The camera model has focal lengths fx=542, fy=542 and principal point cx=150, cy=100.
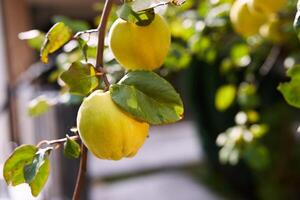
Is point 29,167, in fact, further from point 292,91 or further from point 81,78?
point 292,91

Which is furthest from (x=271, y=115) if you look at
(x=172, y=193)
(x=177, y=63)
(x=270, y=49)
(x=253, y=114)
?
(x=177, y=63)

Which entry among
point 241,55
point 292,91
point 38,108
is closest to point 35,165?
point 292,91

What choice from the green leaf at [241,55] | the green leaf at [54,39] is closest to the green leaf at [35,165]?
the green leaf at [54,39]

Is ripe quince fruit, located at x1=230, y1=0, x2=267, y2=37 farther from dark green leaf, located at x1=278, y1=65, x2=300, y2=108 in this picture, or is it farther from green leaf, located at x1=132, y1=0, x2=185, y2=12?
green leaf, located at x1=132, y1=0, x2=185, y2=12

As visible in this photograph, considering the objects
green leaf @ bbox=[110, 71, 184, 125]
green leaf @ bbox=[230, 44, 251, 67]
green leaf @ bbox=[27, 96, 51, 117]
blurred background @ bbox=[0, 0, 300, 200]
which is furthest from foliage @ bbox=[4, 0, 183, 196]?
green leaf @ bbox=[230, 44, 251, 67]

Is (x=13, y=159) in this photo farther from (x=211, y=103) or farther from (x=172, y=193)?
(x=172, y=193)

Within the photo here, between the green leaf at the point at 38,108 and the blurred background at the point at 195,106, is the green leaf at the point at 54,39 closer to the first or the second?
the blurred background at the point at 195,106

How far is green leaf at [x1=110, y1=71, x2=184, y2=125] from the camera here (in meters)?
0.47

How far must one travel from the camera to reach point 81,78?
519mm

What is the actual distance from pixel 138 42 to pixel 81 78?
0.07 m

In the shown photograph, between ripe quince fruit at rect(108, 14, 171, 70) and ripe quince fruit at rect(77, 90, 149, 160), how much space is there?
0.05 metres

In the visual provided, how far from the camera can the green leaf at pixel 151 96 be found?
1.53ft

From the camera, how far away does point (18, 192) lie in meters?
1.66

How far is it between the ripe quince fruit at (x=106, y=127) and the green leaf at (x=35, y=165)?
74 mm
